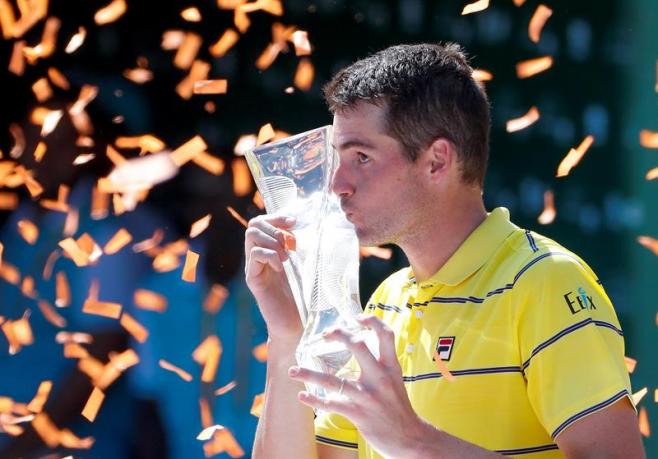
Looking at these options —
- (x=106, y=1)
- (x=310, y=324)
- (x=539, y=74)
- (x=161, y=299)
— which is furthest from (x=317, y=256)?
(x=539, y=74)

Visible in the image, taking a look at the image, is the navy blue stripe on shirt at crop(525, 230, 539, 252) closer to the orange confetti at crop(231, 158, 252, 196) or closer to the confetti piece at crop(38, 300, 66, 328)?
the orange confetti at crop(231, 158, 252, 196)

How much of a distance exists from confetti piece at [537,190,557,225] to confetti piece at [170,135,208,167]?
3.95 ft

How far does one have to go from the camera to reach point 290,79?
147 inches

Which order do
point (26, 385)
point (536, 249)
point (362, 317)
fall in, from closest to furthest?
point (362, 317) → point (536, 249) → point (26, 385)

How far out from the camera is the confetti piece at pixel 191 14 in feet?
11.8

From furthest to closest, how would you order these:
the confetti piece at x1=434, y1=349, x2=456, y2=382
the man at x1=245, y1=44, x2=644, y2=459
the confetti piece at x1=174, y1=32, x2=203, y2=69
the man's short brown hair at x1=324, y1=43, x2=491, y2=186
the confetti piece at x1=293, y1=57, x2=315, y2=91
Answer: the confetti piece at x1=293, y1=57, x2=315, y2=91 < the confetti piece at x1=174, y1=32, x2=203, y2=69 < the man's short brown hair at x1=324, y1=43, x2=491, y2=186 < the confetti piece at x1=434, y1=349, x2=456, y2=382 < the man at x1=245, y1=44, x2=644, y2=459

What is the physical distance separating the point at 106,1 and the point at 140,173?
0.55 meters

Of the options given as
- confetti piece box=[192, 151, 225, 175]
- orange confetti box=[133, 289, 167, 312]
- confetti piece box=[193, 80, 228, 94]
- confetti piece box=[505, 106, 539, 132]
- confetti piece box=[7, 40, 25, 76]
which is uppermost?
confetti piece box=[7, 40, 25, 76]

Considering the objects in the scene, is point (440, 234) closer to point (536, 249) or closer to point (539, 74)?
point (536, 249)

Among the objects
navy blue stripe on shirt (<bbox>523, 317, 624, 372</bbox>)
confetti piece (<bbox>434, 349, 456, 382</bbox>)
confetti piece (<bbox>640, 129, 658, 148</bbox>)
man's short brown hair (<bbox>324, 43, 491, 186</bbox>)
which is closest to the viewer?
navy blue stripe on shirt (<bbox>523, 317, 624, 372</bbox>)

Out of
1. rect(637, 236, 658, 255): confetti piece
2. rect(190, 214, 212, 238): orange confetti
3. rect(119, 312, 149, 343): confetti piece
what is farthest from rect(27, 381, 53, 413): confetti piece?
rect(637, 236, 658, 255): confetti piece

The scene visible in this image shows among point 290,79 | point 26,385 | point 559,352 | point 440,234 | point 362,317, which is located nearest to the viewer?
point 362,317

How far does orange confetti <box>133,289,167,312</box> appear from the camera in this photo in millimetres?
3559

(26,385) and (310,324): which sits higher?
(310,324)
